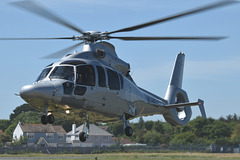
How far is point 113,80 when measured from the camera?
2091cm

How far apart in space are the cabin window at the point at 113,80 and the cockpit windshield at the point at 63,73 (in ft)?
7.96

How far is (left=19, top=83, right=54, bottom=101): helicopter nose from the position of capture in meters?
→ 17.5

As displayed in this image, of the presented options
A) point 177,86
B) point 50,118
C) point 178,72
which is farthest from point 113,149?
point 50,118

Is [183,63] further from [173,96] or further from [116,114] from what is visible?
[116,114]

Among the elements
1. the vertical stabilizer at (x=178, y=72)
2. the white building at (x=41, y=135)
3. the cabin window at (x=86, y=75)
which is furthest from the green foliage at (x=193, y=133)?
the cabin window at (x=86, y=75)

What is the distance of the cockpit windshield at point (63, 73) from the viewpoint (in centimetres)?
1870

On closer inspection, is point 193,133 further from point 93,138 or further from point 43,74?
point 43,74

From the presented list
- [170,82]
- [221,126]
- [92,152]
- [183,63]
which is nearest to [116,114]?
[170,82]

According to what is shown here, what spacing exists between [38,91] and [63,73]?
1861mm

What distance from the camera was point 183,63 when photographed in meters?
33.9

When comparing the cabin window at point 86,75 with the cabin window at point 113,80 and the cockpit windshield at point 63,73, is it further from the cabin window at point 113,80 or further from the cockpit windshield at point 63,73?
the cabin window at point 113,80

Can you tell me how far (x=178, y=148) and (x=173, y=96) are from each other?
2004 inches

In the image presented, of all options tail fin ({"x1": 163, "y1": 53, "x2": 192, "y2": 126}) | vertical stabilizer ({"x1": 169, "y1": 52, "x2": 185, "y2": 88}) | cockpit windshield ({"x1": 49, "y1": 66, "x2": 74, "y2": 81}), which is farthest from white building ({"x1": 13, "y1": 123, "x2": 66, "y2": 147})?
cockpit windshield ({"x1": 49, "y1": 66, "x2": 74, "y2": 81})

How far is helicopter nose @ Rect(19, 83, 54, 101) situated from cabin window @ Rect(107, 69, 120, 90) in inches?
148
